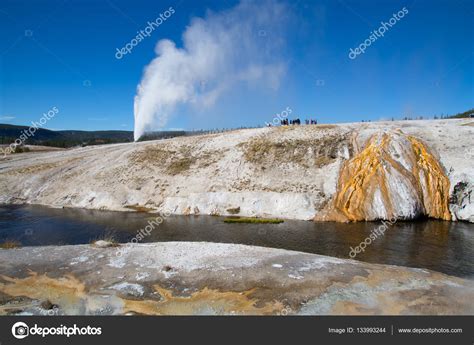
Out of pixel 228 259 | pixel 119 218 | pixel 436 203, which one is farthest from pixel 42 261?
pixel 436 203

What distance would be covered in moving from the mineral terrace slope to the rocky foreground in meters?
22.9

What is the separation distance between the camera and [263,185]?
164ft

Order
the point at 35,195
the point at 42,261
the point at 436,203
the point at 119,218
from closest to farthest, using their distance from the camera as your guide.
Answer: the point at 42,261, the point at 436,203, the point at 119,218, the point at 35,195

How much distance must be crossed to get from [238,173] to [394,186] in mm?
22483

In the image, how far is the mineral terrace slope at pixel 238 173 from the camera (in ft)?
150

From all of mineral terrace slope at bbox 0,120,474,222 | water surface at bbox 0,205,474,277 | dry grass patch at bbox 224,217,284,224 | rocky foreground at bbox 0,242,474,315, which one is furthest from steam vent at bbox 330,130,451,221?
rocky foreground at bbox 0,242,474,315

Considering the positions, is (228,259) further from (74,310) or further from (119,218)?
(119,218)

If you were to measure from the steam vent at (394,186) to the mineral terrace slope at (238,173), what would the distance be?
3.19ft

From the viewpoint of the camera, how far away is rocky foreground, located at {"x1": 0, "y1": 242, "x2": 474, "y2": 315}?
16.0m

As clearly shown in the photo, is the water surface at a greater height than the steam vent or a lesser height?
lesser

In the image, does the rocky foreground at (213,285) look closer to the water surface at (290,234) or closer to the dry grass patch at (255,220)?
the water surface at (290,234)

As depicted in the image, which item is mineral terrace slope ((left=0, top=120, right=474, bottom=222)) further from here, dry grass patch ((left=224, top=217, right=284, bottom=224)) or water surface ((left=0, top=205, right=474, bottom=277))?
water surface ((left=0, top=205, right=474, bottom=277))
